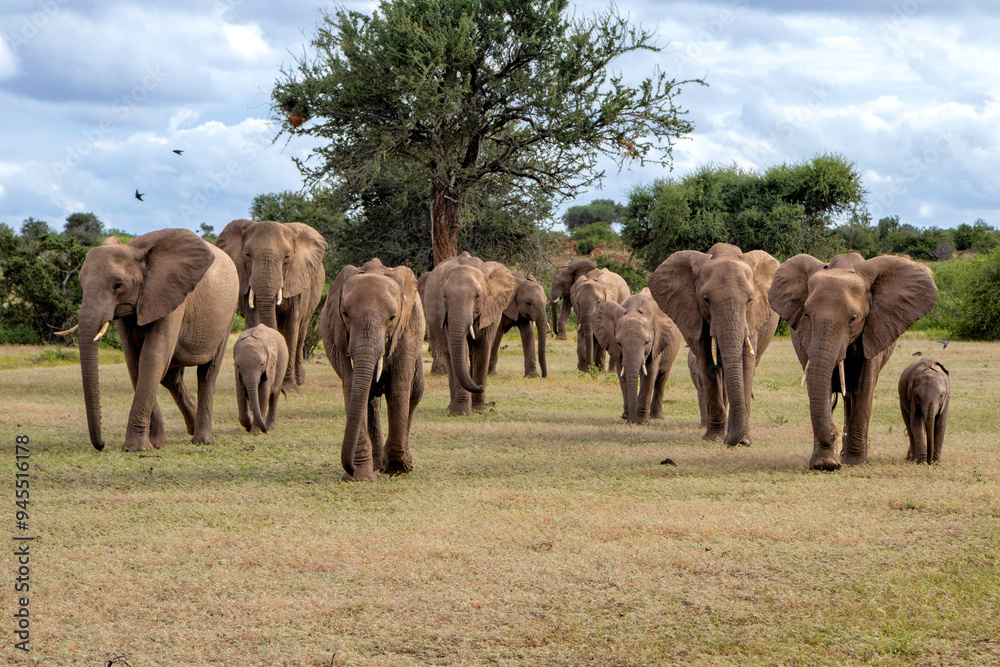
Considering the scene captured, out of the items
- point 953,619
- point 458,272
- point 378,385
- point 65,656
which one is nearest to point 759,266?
point 458,272

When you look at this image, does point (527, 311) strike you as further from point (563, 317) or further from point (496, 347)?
point (563, 317)

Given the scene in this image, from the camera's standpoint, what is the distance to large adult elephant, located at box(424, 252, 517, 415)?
1399 centimetres

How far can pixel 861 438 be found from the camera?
10133 millimetres

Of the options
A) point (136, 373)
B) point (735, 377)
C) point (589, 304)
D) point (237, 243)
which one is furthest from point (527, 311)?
point (136, 373)

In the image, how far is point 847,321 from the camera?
9414mm

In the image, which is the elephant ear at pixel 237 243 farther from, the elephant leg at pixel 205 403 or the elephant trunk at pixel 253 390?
the elephant trunk at pixel 253 390

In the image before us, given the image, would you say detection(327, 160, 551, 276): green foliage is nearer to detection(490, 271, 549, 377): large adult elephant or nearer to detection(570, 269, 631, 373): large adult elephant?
detection(570, 269, 631, 373): large adult elephant

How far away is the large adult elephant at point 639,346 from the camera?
13320 mm

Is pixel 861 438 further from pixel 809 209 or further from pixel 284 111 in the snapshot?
pixel 809 209

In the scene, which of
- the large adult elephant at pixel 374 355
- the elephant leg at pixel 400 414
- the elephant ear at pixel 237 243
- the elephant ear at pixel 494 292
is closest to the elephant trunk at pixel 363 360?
the large adult elephant at pixel 374 355

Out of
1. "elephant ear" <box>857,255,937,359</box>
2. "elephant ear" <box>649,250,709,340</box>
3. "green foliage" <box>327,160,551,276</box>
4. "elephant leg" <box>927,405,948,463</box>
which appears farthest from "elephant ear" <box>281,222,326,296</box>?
"green foliage" <box>327,160,551,276</box>

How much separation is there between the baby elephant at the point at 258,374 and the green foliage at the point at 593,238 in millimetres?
54886

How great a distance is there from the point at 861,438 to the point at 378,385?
15.8 ft

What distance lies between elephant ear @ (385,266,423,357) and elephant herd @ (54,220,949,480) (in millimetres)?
18
